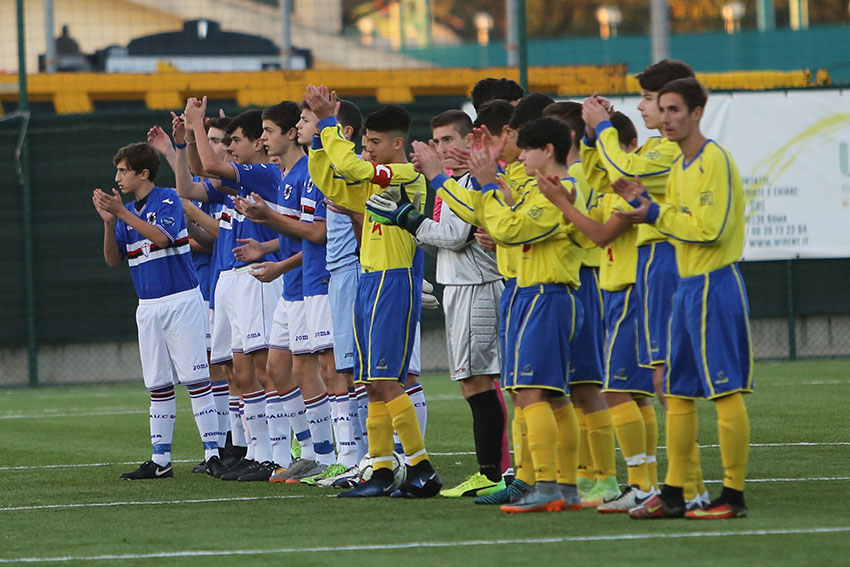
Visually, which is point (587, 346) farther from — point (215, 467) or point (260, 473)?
point (215, 467)

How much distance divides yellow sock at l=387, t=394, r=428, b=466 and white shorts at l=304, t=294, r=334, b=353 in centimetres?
124

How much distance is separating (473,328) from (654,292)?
1144 millimetres

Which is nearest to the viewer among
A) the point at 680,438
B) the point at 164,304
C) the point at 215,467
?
the point at 680,438

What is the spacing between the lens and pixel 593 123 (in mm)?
6816

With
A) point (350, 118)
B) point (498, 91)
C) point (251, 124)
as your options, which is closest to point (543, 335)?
point (498, 91)

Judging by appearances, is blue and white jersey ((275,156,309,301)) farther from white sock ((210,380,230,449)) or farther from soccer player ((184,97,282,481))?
white sock ((210,380,230,449))

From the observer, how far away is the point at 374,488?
25.1ft

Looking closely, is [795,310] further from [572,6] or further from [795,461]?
[572,6]

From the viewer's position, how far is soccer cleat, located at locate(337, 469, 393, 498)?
25.1 feet

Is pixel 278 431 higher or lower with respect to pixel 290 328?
lower

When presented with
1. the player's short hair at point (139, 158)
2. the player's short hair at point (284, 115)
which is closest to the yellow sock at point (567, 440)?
the player's short hair at point (284, 115)

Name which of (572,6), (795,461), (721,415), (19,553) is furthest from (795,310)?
(572,6)

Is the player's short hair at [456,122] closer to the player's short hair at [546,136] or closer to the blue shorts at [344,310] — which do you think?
the player's short hair at [546,136]

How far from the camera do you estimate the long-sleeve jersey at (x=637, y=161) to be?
6.65 m
